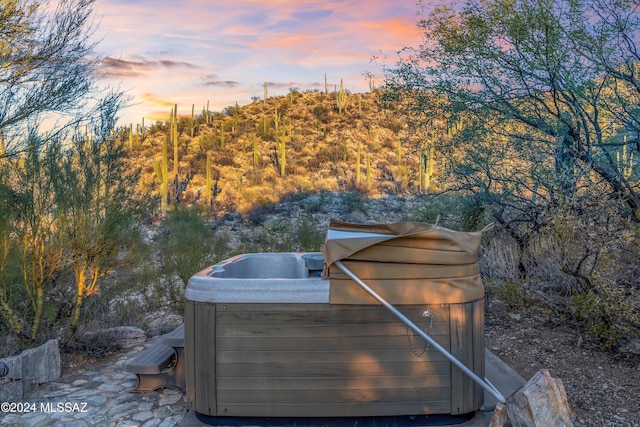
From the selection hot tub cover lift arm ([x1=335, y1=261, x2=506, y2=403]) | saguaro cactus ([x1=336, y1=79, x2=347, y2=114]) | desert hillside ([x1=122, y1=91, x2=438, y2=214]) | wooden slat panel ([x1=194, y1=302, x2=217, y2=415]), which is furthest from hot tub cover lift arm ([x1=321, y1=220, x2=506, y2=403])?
saguaro cactus ([x1=336, y1=79, x2=347, y2=114])

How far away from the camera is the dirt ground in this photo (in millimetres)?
3299

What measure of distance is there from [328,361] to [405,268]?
2.37ft

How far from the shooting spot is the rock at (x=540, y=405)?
2.62 meters

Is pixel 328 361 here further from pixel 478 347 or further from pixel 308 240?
pixel 308 240

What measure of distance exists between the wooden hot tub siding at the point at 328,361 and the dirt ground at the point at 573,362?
104 centimetres

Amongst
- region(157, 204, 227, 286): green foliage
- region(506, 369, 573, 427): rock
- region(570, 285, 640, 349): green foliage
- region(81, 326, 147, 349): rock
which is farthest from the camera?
region(157, 204, 227, 286): green foliage

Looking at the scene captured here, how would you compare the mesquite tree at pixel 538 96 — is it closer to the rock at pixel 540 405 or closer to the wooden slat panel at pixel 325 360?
the rock at pixel 540 405

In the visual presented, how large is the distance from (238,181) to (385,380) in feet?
57.6

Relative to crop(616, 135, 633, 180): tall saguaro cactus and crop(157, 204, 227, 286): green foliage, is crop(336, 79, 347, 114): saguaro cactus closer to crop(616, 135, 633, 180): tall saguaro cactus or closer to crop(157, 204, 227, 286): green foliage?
crop(157, 204, 227, 286): green foliage

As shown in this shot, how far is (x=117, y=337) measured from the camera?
502 centimetres

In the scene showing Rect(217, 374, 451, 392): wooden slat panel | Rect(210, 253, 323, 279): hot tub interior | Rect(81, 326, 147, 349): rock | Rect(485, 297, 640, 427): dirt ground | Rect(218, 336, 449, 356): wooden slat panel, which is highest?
Rect(210, 253, 323, 279): hot tub interior

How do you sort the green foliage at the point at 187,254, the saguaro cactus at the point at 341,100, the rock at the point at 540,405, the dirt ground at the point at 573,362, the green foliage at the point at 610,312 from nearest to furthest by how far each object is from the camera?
the rock at the point at 540,405
the dirt ground at the point at 573,362
the green foliage at the point at 610,312
the green foliage at the point at 187,254
the saguaro cactus at the point at 341,100

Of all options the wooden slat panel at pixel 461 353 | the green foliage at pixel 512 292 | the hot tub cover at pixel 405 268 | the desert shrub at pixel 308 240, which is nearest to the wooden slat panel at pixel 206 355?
the hot tub cover at pixel 405 268

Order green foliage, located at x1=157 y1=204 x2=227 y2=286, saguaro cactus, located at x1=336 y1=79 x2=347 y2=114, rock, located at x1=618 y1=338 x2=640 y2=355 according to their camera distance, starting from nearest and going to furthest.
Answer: rock, located at x1=618 y1=338 x2=640 y2=355 < green foliage, located at x1=157 y1=204 x2=227 y2=286 < saguaro cactus, located at x1=336 y1=79 x2=347 y2=114
